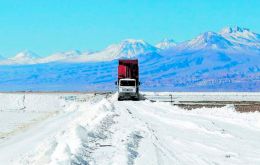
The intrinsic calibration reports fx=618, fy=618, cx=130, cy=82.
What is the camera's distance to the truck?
6391cm

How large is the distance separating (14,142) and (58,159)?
37.7ft

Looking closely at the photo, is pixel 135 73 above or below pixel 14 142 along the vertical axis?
above

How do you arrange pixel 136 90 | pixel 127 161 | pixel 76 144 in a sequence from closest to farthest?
pixel 127 161, pixel 76 144, pixel 136 90

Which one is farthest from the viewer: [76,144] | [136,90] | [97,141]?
[136,90]

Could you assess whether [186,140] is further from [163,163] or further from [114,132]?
[163,163]

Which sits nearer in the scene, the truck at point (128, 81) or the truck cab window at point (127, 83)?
the truck at point (128, 81)

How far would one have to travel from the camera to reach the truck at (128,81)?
2516 inches

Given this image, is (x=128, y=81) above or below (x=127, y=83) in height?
above

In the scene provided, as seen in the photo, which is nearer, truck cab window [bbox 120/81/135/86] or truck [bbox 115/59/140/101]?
truck [bbox 115/59/140/101]

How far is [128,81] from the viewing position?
211 feet

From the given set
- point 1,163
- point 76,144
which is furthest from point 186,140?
point 1,163

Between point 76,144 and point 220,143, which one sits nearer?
point 76,144

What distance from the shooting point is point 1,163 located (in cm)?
1536

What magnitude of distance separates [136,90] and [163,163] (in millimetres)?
50611
